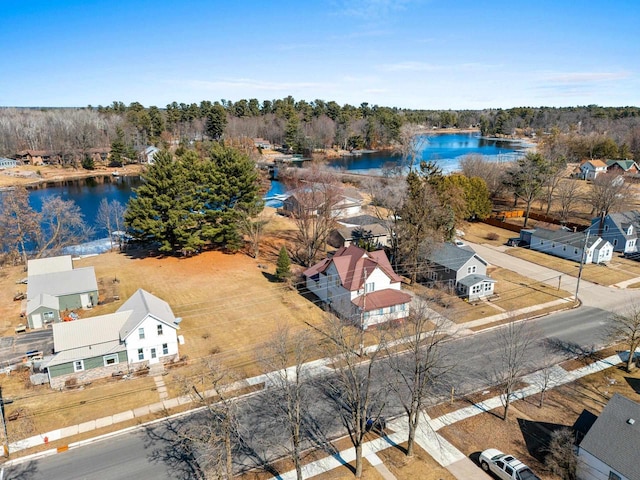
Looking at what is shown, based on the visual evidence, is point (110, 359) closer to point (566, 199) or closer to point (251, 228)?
point (251, 228)

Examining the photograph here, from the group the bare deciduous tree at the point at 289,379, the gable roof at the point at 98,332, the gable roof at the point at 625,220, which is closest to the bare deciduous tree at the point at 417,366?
the bare deciduous tree at the point at 289,379

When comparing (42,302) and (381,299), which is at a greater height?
(381,299)

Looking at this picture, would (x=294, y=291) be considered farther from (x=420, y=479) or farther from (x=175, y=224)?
(x=420, y=479)

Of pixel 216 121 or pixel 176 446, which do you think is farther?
pixel 216 121

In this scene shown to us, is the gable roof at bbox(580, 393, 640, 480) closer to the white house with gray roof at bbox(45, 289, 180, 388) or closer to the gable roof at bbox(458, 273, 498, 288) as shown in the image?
the gable roof at bbox(458, 273, 498, 288)

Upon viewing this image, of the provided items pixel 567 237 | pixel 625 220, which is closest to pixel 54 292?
pixel 567 237

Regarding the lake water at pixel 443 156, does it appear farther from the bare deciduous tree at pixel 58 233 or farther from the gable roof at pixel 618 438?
the gable roof at pixel 618 438

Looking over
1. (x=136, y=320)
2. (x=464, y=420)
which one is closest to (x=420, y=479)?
(x=464, y=420)

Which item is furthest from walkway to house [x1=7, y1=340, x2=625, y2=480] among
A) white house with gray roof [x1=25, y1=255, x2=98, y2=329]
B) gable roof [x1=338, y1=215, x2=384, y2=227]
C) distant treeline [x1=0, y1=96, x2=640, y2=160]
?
distant treeline [x1=0, y1=96, x2=640, y2=160]
